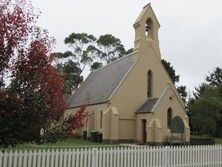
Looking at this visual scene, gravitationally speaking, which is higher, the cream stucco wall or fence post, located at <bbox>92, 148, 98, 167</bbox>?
the cream stucco wall

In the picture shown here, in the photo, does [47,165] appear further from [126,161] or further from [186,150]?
[186,150]

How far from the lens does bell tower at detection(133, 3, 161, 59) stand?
44.5 m

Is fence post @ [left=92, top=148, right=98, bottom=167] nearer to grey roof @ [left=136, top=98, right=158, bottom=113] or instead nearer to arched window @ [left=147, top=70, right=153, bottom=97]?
grey roof @ [left=136, top=98, right=158, bottom=113]

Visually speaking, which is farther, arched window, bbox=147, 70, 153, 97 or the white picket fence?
arched window, bbox=147, 70, 153, 97

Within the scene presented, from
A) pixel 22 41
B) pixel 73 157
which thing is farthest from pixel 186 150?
pixel 22 41

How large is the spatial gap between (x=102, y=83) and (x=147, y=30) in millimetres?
9264

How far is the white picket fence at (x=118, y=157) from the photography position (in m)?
11.4

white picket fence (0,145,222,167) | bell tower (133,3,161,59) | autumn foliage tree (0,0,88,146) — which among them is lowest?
white picket fence (0,145,222,167)

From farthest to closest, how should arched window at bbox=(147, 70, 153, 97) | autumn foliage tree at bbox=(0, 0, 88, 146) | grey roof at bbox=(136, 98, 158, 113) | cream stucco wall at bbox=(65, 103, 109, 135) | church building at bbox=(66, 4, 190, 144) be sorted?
arched window at bbox=(147, 70, 153, 97)
cream stucco wall at bbox=(65, 103, 109, 135)
grey roof at bbox=(136, 98, 158, 113)
church building at bbox=(66, 4, 190, 144)
autumn foliage tree at bbox=(0, 0, 88, 146)

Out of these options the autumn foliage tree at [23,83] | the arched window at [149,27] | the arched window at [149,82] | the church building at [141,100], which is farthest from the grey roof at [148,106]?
the autumn foliage tree at [23,83]

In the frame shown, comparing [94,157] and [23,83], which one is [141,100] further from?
[23,83]

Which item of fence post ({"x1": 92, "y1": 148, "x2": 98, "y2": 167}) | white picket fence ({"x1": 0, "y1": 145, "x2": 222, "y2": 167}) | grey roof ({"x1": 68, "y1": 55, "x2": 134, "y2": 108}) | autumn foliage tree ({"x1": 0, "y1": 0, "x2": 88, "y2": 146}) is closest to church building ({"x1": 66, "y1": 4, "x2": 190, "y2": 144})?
grey roof ({"x1": 68, "y1": 55, "x2": 134, "y2": 108})

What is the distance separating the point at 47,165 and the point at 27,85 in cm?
326

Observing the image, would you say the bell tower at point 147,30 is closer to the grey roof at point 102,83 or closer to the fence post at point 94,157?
the grey roof at point 102,83
